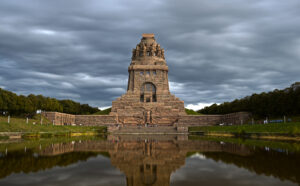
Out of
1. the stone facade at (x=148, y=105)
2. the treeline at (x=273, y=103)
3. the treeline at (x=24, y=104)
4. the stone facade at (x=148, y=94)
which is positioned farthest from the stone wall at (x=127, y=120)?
the treeline at (x=24, y=104)

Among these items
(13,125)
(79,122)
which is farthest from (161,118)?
→ (13,125)

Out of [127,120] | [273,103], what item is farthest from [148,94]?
Result: [273,103]

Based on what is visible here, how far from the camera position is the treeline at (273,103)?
5231cm

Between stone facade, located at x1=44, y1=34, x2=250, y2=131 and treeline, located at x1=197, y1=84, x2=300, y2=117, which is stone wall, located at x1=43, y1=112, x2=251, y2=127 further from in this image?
treeline, located at x1=197, y1=84, x2=300, y2=117

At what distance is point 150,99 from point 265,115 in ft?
108

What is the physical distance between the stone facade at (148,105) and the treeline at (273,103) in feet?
10.5

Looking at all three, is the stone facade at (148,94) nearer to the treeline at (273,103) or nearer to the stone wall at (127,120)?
the stone wall at (127,120)

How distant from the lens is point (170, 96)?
268ft

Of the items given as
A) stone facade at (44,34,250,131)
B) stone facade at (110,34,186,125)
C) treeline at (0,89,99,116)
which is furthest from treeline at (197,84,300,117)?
treeline at (0,89,99,116)

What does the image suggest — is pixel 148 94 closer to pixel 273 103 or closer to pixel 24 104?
pixel 24 104

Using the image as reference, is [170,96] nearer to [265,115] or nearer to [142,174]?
[265,115]

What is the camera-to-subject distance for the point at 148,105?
77.6 m

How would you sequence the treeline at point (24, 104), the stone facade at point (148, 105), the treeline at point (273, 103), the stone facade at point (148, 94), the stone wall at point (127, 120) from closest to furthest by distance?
the treeline at point (273, 103) < the treeline at point (24, 104) < the stone wall at point (127, 120) < the stone facade at point (148, 105) < the stone facade at point (148, 94)

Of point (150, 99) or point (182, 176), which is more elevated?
point (150, 99)
